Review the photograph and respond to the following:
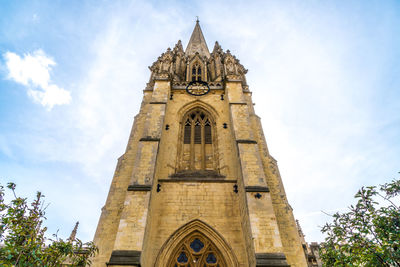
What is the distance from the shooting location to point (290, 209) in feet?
27.6

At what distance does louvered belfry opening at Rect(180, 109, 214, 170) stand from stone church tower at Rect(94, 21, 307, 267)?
5 cm

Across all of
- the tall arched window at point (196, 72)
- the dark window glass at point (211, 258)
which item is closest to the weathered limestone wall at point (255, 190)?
the dark window glass at point (211, 258)

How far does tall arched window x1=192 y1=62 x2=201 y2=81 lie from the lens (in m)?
17.8

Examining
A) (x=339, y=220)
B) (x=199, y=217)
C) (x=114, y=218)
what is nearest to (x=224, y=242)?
(x=199, y=217)

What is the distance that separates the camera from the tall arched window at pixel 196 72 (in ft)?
58.4

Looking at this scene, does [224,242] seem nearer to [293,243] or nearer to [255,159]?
[293,243]

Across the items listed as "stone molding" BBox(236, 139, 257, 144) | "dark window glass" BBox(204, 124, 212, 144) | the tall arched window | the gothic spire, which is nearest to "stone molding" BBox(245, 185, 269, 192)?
"stone molding" BBox(236, 139, 257, 144)

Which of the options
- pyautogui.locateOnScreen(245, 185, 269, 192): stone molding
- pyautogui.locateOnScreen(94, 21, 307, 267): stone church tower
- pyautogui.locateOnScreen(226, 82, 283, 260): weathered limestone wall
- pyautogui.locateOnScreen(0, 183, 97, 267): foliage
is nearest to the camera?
pyautogui.locateOnScreen(0, 183, 97, 267): foliage

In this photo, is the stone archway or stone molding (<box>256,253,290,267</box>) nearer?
stone molding (<box>256,253,290,267</box>)

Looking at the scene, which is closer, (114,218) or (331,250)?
(331,250)

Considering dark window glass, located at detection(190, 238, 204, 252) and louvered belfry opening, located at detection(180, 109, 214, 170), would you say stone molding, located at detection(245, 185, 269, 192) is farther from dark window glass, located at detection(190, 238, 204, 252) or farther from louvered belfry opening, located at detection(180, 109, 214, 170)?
louvered belfry opening, located at detection(180, 109, 214, 170)

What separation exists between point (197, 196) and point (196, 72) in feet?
40.6

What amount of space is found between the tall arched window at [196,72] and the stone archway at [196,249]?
41.3 feet

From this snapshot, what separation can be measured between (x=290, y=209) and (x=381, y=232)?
11.2 feet
